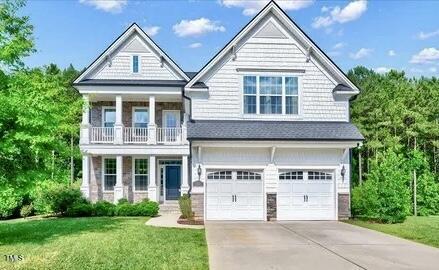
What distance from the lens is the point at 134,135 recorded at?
90.3 ft

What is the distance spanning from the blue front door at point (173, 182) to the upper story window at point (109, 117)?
449 centimetres

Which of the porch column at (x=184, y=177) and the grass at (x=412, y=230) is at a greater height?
the porch column at (x=184, y=177)

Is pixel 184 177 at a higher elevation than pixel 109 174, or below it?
below

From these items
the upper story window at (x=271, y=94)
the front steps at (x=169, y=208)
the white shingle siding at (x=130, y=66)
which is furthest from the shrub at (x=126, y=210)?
the white shingle siding at (x=130, y=66)

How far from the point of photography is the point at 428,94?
43.3 metres

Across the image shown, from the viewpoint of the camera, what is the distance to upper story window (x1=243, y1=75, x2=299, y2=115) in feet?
70.4

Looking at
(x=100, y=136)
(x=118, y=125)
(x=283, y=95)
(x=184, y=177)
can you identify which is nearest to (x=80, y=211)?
(x=100, y=136)

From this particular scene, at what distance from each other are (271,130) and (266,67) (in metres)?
3.05

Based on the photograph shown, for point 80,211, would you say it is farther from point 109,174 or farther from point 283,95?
point 283,95

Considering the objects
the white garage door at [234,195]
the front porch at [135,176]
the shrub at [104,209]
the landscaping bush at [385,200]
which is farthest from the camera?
the front porch at [135,176]

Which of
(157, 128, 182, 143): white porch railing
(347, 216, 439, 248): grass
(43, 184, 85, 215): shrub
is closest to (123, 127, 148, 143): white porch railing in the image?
(157, 128, 182, 143): white porch railing

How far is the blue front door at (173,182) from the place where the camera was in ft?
95.4

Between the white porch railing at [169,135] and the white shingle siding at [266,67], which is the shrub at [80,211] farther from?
the white shingle siding at [266,67]

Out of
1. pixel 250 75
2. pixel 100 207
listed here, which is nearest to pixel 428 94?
pixel 250 75
